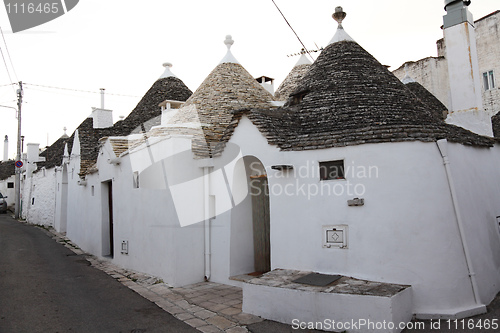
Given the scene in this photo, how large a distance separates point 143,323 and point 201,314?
0.97m

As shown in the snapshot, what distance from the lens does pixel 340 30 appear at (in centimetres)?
939

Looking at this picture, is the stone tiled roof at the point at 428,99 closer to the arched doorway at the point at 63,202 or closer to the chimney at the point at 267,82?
the chimney at the point at 267,82

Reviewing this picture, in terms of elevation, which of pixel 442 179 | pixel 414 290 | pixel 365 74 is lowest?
pixel 414 290

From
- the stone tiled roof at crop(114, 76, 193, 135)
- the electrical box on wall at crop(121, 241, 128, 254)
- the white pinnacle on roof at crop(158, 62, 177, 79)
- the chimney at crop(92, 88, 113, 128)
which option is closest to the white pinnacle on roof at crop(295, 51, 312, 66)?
the stone tiled roof at crop(114, 76, 193, 135)

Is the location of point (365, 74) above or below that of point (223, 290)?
above

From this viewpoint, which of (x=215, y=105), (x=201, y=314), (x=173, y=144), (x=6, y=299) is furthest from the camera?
(x=215, y=105)

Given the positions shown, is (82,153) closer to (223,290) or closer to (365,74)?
(223,290)

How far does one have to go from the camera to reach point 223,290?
7.78m

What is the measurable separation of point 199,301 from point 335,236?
2887 millimetres

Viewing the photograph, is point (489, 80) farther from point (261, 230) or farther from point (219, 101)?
point (261, 230)

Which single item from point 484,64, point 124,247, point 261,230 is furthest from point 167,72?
point 484,64

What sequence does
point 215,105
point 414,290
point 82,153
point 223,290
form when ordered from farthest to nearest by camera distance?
point 82,153, point 215,105, point 223,290, point 414,290

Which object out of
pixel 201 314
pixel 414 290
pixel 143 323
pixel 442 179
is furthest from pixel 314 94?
pixel 143 323

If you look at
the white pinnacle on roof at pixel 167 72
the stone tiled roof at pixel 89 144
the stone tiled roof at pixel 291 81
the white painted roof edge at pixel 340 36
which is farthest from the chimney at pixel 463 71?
the stone tiled roof at pixel 89 144
